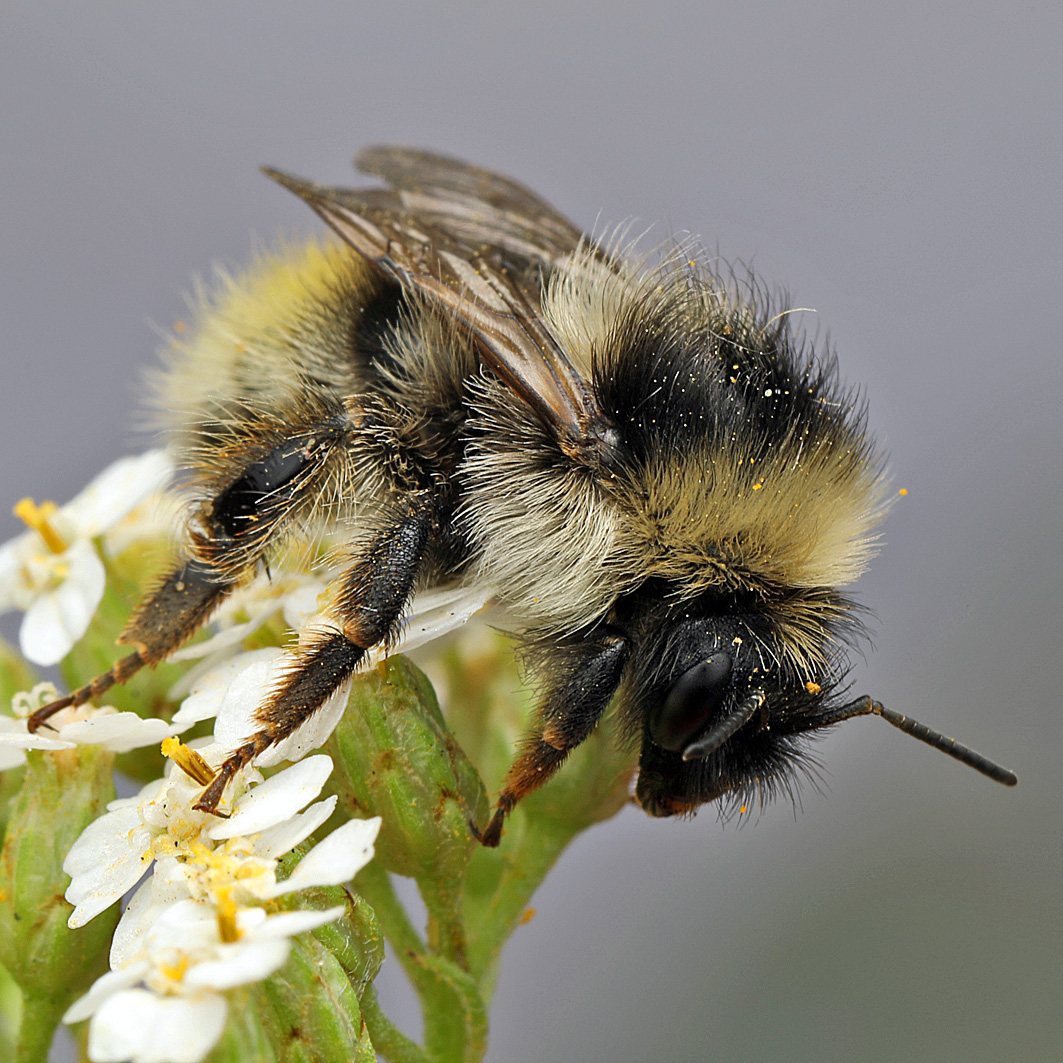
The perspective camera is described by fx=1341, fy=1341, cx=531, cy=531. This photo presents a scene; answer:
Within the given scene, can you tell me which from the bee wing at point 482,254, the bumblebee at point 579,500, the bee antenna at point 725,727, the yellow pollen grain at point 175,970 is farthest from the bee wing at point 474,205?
the yellow pollen grain at point 175,970

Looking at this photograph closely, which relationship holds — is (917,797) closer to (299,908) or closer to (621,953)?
(621,953)

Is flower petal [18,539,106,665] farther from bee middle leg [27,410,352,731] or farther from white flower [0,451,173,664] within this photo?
bee middle leg [27,410,352,731]

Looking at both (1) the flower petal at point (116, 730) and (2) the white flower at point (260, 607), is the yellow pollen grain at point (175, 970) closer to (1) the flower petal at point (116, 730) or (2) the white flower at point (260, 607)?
(1) the flower petal at point (116, 730)

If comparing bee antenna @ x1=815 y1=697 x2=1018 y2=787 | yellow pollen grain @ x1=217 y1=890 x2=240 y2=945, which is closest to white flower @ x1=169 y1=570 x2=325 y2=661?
yellow pollen grain @ x1=217 y1=890 x2=240 y2=945

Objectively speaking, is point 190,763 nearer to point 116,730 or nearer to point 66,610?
Answer: point 116,730

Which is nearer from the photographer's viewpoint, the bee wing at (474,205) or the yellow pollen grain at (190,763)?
the yellow pollen grain at (190,763)

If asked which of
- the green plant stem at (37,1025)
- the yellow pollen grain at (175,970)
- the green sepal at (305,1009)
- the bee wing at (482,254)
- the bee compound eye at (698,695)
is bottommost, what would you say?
the green plant stem at (37,1025)
